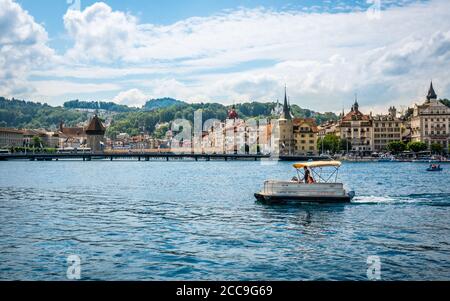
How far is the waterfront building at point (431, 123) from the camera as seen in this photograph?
78.7 meters

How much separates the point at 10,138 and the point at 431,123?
96780mm

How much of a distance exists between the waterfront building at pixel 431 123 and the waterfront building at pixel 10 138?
294ft

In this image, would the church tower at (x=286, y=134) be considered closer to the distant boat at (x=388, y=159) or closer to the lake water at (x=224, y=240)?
the distant boat at (x=388, y=159)

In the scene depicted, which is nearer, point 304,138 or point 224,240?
point 224,240

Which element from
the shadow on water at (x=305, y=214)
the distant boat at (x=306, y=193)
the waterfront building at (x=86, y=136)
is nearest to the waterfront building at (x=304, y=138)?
the waterfront building at (x=86, y=136)

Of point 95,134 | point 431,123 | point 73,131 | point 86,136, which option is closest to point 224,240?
point 431,123

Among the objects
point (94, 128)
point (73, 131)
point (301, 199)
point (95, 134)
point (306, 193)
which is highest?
point (73, 131)

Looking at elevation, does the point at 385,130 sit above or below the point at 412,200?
above

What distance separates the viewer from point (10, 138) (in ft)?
437

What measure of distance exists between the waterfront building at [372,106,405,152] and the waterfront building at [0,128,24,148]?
84.4 m

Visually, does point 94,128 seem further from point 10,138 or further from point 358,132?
point 358,132

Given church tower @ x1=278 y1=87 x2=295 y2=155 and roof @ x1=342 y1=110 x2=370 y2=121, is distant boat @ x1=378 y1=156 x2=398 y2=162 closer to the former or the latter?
roof @ x1=342 y1=110 x2=370 y2=121
